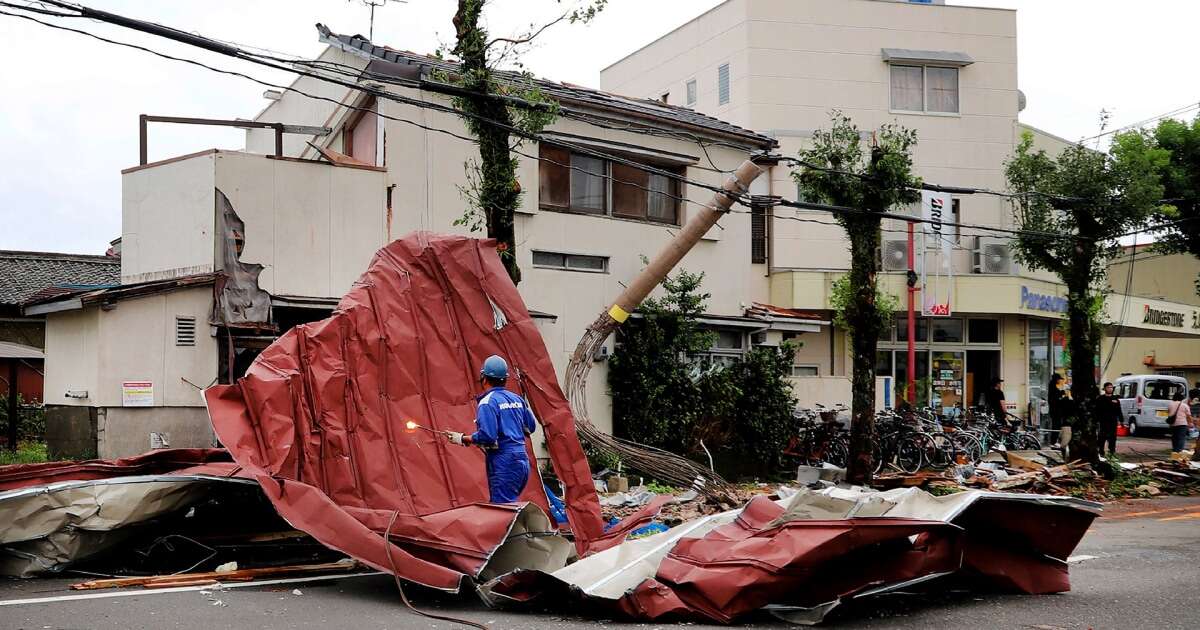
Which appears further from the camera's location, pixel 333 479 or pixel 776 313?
pixel 776 313

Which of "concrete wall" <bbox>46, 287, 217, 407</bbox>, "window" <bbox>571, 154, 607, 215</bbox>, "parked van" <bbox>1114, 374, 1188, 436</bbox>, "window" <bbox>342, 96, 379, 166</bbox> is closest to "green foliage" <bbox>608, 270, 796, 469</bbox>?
"window" <bbox>571, 154, 607, 215</bbox>

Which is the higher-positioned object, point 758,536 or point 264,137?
point 264,137

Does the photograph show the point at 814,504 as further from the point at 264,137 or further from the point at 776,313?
the point at 264,137

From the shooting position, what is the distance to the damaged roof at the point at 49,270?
1016 inches

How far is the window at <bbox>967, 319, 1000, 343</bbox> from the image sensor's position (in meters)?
29.0

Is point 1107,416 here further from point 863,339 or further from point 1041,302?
point 863,339

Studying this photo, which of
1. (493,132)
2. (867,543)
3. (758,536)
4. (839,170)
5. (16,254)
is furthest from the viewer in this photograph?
(16,254)

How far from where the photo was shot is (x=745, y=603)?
6875 millimetres

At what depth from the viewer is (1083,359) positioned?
19.8m

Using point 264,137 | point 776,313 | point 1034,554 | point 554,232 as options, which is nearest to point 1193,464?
point 776,313

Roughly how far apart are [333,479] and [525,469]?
186 cm

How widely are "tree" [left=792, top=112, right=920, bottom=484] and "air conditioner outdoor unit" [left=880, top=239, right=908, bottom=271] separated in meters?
10.8

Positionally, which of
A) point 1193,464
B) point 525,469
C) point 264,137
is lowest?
point 1193,464

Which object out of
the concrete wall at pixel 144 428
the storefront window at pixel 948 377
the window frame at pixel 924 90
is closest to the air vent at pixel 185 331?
the concrete wall at pixel 144 428
